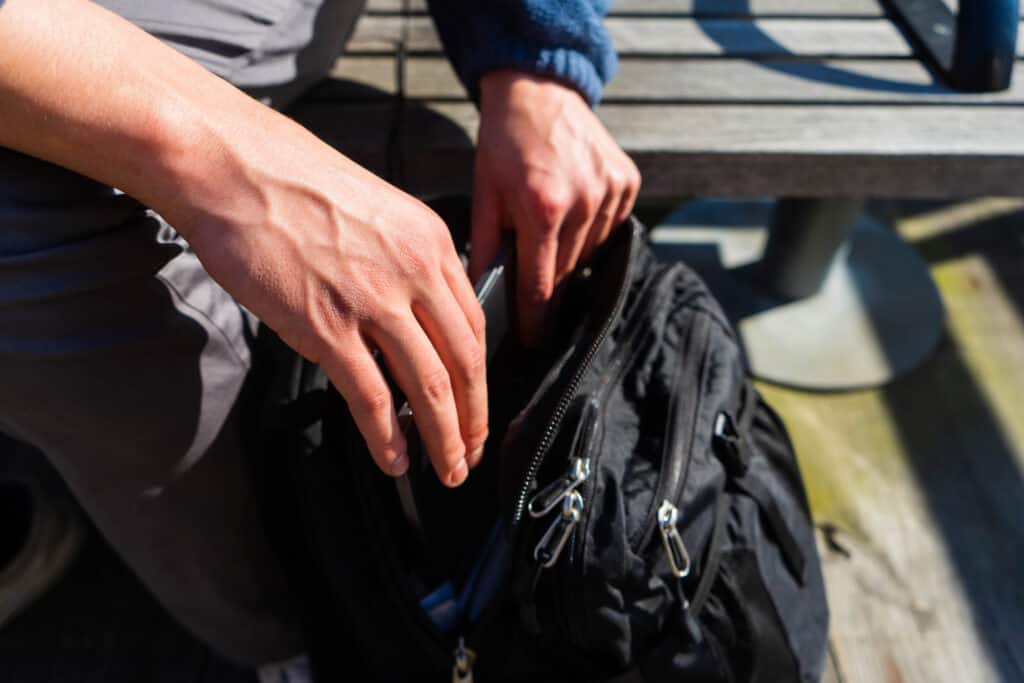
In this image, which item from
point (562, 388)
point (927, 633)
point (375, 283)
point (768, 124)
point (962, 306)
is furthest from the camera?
point (962, 306)

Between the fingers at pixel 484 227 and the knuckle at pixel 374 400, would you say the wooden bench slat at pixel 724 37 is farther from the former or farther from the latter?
the knuckle at pixel 374 400

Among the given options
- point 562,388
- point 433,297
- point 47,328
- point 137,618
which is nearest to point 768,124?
point 562,388

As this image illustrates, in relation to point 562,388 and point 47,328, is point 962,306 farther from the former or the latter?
point 47,328

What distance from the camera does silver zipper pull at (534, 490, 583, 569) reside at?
78 centimetres

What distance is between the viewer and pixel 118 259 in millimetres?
752

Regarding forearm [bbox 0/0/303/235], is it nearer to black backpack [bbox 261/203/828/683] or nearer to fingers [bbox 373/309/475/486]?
fingers [bbox 373/309/475/486]

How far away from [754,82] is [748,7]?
23cm

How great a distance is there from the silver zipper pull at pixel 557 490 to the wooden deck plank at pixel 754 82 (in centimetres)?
60

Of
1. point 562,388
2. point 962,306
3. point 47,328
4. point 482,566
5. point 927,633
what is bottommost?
point 927,633

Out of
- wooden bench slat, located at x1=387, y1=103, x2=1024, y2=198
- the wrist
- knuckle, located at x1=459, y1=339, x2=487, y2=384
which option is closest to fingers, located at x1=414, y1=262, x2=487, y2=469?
knuckle, located at x1=459, y1=339, x2=487, y2=384

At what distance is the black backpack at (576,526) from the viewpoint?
0.82 meters

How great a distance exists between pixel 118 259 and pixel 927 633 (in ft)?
3.90

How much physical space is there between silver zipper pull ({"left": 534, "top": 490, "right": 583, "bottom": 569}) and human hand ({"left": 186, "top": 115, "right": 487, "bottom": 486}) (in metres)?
0.15

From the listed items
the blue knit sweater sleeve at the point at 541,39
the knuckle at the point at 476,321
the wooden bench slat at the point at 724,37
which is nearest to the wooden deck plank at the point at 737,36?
the wooden bench slat at the point at 724,37
